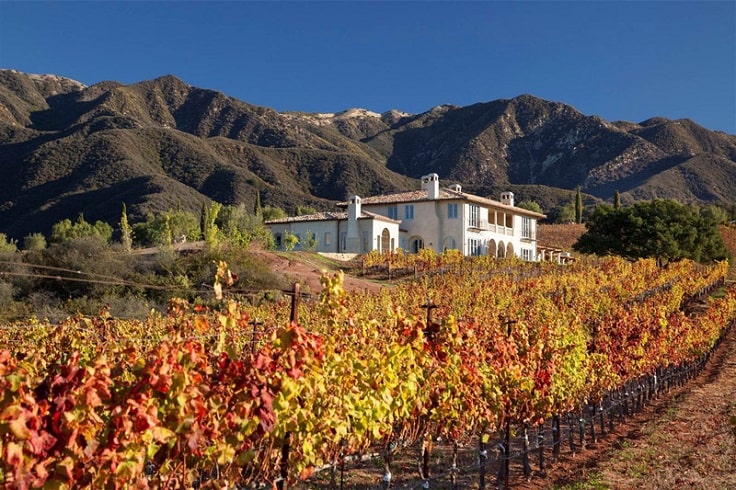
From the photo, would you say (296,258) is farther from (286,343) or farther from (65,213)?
(65,213)

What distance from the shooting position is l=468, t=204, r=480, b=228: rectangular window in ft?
136

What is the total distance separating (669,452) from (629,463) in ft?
2.78

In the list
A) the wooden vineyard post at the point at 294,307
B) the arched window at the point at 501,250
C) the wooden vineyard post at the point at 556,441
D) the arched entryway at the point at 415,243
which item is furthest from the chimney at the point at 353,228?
the wooden vineyard post at the point at 294,307

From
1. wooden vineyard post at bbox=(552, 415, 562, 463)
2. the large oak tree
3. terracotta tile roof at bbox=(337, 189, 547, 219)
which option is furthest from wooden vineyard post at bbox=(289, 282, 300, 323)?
the large oak tree

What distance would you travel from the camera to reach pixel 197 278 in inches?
939

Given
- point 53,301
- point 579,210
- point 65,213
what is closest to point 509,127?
point 579,210

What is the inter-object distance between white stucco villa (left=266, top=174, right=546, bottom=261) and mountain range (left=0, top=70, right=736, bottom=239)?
24.9 meters

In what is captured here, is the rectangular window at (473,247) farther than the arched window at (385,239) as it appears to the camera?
Yes

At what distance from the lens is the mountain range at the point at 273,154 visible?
70.2 metres

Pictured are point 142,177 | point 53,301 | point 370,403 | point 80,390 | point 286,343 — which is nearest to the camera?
point 80,390

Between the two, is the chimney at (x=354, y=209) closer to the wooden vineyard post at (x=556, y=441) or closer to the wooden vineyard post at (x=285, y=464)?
the wooden vineyard post at (x=556, y=441)

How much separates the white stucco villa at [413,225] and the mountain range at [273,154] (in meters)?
24.9

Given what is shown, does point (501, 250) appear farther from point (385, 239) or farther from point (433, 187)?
point (385, 239)

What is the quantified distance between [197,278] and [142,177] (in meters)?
49.0
